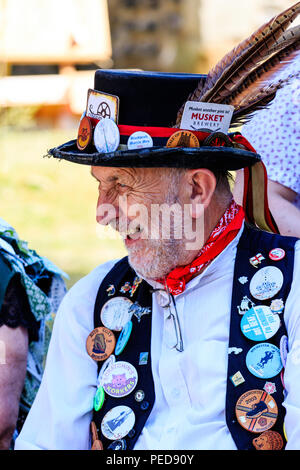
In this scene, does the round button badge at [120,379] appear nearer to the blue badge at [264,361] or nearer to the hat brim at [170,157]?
the blue badge at [264,361]

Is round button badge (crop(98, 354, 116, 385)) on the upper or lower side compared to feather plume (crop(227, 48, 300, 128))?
lower

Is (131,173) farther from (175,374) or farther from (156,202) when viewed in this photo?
(175,374)

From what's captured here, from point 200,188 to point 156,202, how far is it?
0.17m

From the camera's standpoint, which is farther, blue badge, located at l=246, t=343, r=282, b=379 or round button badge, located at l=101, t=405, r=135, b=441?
round button badge, located at l=101, t=405, r=135, b=441

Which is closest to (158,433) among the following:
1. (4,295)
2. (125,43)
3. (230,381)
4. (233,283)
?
(230,381)

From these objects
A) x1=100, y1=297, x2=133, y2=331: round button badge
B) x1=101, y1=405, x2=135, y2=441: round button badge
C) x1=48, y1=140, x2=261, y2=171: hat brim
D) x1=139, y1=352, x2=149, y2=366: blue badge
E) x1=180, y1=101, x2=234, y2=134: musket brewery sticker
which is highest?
x1=180, y1=101, x2=234, y2=134: musket brewery sticker

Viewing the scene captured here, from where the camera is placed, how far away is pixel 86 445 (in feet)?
8.70

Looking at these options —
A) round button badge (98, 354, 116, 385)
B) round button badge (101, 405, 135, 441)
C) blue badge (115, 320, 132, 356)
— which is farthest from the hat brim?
round button badge (101, 405, 135, 441)

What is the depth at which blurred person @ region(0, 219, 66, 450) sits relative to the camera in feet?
9.62

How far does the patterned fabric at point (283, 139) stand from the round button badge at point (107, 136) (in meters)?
0.89

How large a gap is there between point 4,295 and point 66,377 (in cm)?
51

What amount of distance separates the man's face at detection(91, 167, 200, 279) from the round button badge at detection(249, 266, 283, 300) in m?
0.26

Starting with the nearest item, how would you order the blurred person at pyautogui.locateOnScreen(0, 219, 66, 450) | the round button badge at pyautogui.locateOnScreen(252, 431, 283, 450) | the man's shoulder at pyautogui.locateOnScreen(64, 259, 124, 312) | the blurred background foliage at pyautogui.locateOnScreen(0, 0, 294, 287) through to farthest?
1. the round button badge at pyautogui.locateOnScreen(252, 431, 283, 450)
2. the man's shoulder at pyautogui.locateOnScreen(64, 259, 124, 312)
3. the blurred person at pyautogui.locateOnScreen(0, 219, 66, 450)
4. the blurred background foliage at pyautogui.locateOnScreen(0, 0, 294, 287)

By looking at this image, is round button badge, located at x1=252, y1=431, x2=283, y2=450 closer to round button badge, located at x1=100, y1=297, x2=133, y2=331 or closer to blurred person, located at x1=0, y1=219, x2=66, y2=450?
round button badge, located at x1=100, y1=297, x2=133, y2=331
